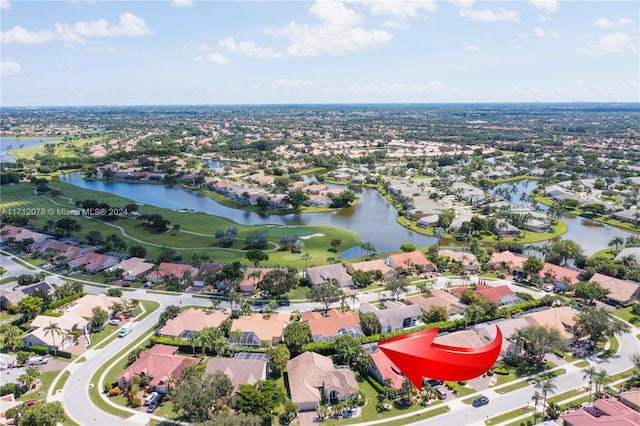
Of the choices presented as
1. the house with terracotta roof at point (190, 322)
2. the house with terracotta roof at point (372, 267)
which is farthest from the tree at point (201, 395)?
the house with terracotta roof at point (372, 267)

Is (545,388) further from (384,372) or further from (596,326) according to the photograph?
(596,326)

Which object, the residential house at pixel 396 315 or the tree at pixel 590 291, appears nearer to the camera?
the residential house at pixel 396 315

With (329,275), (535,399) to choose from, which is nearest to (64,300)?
(329,275)

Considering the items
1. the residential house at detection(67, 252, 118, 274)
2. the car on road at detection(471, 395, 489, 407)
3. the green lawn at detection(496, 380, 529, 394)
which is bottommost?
the green lawn at detection(496, 380, 529, 394)

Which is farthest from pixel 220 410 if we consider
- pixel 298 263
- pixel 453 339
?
pixel 298 263

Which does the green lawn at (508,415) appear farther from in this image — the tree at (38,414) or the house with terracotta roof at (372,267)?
the tree at (38,414)

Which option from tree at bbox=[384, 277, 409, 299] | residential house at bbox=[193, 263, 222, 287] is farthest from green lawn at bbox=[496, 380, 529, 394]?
residential house at bbox=[193, 263, 222, 287]

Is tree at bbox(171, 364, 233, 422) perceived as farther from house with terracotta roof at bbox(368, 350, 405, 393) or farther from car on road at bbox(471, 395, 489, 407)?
car on road at bbox(471, 395, 489, 407)
